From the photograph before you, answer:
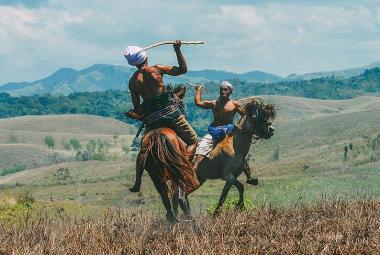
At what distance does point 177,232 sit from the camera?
816 cm

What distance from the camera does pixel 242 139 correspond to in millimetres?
11594

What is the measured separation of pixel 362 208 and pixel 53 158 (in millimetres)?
150688

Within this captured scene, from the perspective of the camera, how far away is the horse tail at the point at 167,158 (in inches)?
381

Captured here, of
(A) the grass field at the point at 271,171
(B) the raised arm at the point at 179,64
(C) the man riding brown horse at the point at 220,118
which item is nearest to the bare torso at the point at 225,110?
(C) the man riding brown horse at the point at 220,118

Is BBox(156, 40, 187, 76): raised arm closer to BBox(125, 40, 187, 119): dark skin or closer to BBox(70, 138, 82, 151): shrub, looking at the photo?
BBox(125, 40, 187, 119): dark skin

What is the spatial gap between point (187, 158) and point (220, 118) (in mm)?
2253

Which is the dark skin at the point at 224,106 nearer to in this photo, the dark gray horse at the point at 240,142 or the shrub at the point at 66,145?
the dark gray horse at the point at 240,142

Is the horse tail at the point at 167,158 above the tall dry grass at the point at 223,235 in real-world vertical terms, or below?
above

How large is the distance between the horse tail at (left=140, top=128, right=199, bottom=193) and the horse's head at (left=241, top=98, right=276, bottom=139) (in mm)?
2156

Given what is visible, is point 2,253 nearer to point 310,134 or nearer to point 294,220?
point 294,220

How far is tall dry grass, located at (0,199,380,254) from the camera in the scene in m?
6.99

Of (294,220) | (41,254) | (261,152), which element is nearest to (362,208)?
(294,220)

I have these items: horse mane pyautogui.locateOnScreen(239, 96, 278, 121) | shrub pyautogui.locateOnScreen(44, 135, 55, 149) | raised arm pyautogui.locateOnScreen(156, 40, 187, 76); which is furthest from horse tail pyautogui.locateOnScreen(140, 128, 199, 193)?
shrub pyautogui.locateOnScreen(44, 135, 55, 149)

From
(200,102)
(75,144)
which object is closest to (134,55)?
(200,102)
